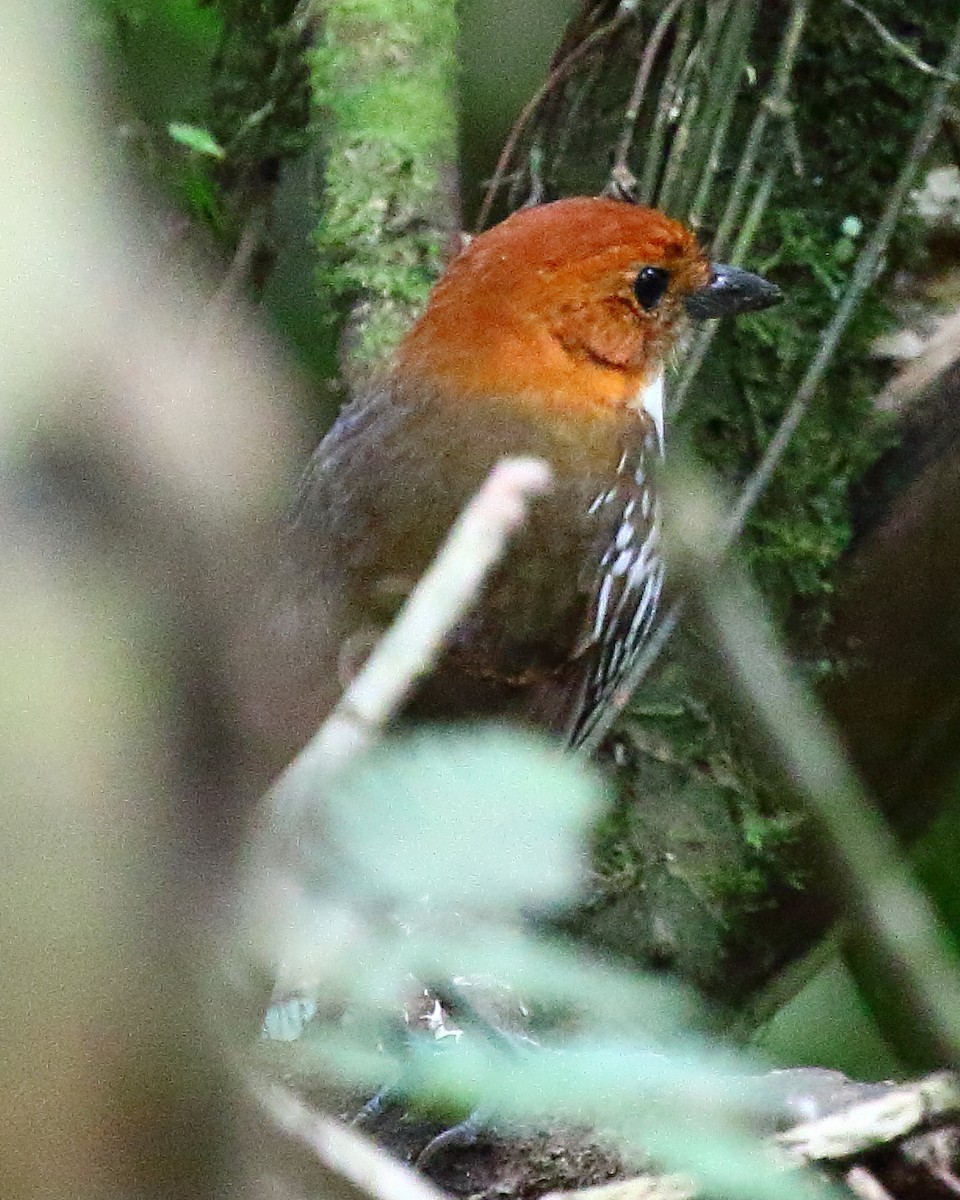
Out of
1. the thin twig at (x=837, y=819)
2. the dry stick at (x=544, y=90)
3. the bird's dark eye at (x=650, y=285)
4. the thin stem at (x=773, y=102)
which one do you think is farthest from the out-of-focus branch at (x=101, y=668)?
the dry stick at (x=544, y=90)

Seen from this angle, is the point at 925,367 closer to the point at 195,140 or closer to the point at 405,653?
the point at 195,140

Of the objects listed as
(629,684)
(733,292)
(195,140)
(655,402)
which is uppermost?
(195,140)

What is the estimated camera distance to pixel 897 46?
2.59 m

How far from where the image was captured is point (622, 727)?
8.54 feet

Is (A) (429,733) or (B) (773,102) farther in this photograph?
(B) (773,102)

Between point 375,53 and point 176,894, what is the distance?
7.37 feet

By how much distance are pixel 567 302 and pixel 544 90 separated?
57cm

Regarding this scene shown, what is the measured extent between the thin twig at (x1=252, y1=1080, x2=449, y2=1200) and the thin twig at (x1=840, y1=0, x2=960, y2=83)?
228 centimetres

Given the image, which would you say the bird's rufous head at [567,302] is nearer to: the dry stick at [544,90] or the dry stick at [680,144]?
the dry stick at [680,144]

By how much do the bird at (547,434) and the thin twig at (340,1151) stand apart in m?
1.31

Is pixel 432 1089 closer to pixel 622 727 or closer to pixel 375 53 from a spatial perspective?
pixel 622 727

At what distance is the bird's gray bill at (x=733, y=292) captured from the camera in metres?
2.52

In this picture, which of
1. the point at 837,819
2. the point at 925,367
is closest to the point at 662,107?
the point at 925,367

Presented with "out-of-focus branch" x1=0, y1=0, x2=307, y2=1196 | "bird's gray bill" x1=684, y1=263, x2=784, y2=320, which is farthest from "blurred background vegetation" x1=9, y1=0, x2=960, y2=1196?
"bird's gray bill" x1=684, y1=263, x2=784, y2=320
